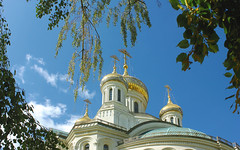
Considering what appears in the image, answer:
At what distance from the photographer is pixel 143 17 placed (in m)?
7.06

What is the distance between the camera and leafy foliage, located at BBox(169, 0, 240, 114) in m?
2.82

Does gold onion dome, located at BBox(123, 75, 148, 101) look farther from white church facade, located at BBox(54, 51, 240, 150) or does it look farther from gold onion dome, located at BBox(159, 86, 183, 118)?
white church facade, located at BBox(54, 51, 240, 150)

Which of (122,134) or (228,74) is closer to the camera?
(228,74)

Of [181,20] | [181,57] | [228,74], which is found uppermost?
[181,20]

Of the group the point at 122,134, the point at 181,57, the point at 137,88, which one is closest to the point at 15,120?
the point at 181,57

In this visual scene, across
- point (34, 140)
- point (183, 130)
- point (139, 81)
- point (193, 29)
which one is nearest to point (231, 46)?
point (193, 29)

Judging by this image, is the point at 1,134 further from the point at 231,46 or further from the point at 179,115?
the point at 179,115

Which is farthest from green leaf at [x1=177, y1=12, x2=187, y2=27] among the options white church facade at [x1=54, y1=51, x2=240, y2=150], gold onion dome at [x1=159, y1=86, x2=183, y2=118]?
gold onion dome at [x1=159, y1=86, x2=183, y2=118]

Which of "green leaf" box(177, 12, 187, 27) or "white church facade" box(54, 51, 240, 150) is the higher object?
"white church facade" box(54, 51, 240, 150)

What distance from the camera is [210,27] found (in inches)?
115

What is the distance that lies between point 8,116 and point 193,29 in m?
4.38

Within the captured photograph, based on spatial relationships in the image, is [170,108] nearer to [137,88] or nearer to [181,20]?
[137,88]

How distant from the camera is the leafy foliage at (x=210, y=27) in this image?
9.25 ft

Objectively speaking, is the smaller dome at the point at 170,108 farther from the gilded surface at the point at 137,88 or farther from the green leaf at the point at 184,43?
the green leaf at the point at 184,43
